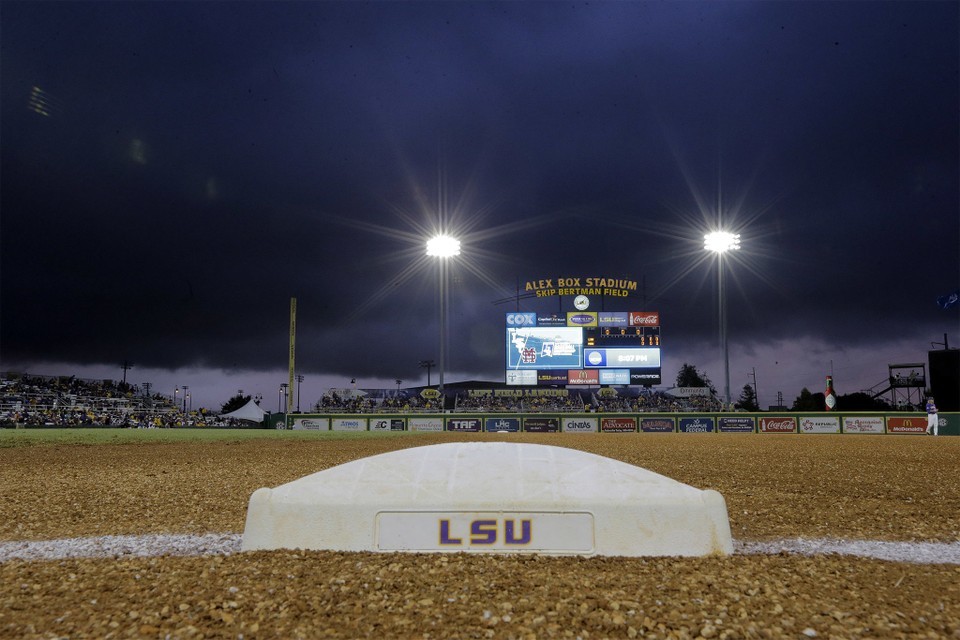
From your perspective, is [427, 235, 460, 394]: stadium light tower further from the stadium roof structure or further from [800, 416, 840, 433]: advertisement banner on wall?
[800, 416, 840, 433]: advertisement banner on wall

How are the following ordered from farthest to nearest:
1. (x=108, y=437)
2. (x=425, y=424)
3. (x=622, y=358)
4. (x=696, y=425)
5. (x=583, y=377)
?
(x=622, y=358), (x=583, y=377), (x=425, y=424), (x=696, y=425), (x=108, y=437)

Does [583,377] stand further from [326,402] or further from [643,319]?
[326,402]

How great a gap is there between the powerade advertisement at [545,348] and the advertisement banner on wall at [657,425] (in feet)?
32.6

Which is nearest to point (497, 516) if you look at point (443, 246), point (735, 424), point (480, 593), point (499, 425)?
point (480, 593)

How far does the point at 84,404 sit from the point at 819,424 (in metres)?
60.4

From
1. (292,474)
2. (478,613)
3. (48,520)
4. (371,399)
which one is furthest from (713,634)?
(371,399)

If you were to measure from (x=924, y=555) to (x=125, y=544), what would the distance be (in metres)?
5.75

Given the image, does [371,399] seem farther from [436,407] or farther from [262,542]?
[262,542]

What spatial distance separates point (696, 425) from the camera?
109ft

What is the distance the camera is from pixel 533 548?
3.45m

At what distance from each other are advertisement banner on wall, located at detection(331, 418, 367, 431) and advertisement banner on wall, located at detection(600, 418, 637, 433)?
14.9m

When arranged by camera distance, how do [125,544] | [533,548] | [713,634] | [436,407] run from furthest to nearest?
[436,407], [125,544], [533,548], [713,634]

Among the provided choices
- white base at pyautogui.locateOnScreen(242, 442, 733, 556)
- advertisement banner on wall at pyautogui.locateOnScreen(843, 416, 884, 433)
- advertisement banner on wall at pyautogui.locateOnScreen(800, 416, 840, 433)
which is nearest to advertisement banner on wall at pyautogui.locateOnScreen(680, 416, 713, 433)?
advertisement banner on wall at pyautogui.locateOnScreen(800, 416, 840, 433)

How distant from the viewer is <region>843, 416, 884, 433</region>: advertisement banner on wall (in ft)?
97.7
